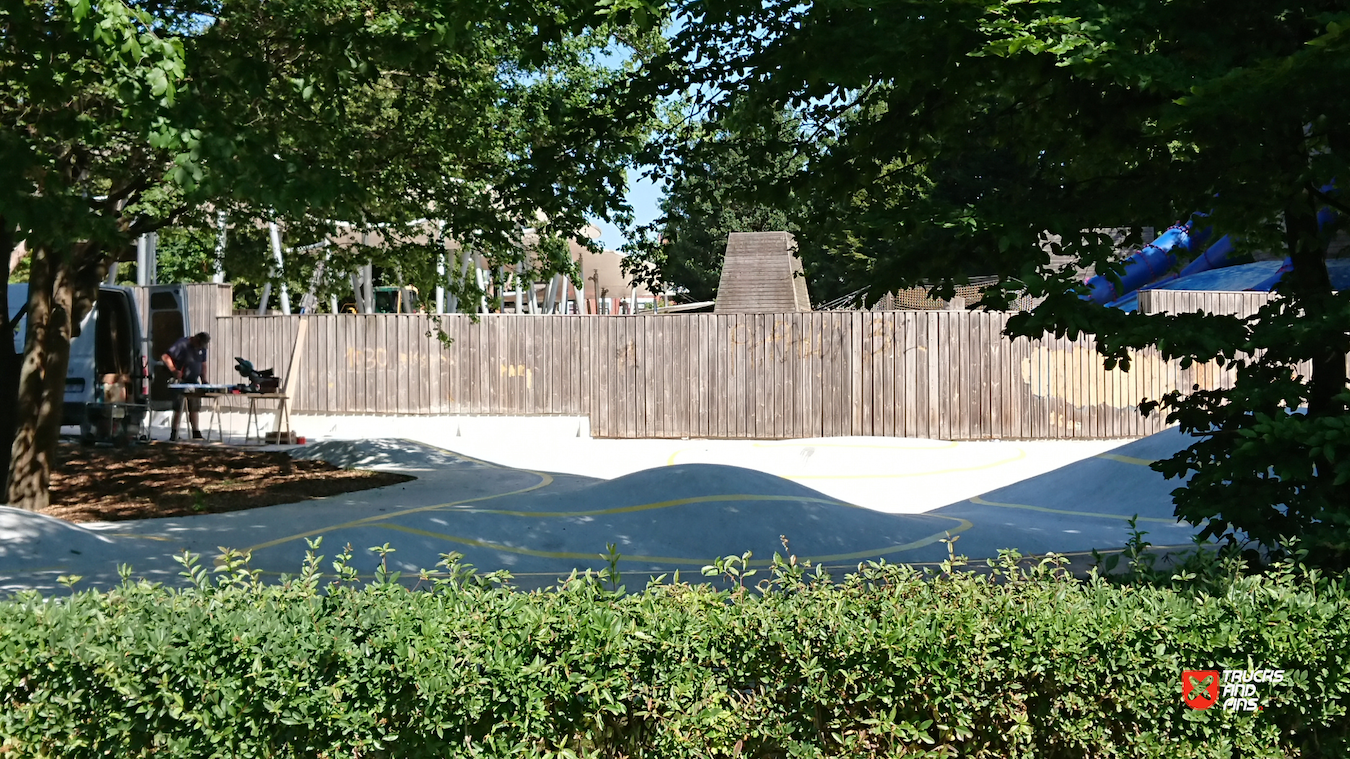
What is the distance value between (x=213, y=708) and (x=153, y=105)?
336 centimetres

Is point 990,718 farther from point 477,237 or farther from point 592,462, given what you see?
point 592,462

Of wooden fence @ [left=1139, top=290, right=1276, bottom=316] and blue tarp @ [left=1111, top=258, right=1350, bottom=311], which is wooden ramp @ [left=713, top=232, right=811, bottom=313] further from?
wooden fence @ [left=1139, top=290, right=1276, bottom=316]

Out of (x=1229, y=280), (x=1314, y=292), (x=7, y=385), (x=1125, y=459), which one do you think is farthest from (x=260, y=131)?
(x=1229, y=280)

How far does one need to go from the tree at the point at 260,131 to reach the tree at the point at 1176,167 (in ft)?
5.66

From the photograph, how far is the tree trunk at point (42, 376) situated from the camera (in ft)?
35.7

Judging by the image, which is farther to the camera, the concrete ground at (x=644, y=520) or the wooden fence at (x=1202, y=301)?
the wooden fence at (x=1202, y=301)

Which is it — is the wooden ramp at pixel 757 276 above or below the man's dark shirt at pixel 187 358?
above

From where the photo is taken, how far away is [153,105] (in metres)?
5.45

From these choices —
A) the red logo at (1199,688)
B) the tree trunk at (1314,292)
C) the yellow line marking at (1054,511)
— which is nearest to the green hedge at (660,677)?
the red logo at (1199,688)

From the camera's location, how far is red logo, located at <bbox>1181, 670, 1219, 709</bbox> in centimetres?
362

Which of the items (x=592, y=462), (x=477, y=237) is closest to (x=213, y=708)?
(x=477, y=237)

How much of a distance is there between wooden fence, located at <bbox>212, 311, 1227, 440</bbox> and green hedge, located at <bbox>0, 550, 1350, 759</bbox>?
13784 millimetres

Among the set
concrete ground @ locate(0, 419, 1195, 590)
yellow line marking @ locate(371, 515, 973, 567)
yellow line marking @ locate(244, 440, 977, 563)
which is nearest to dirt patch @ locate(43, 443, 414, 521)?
concrete ground @ locate(0, 419, 1195, 590)

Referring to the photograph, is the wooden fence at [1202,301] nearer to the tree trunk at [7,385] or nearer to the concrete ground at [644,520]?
the concrete ground at [644,520]
